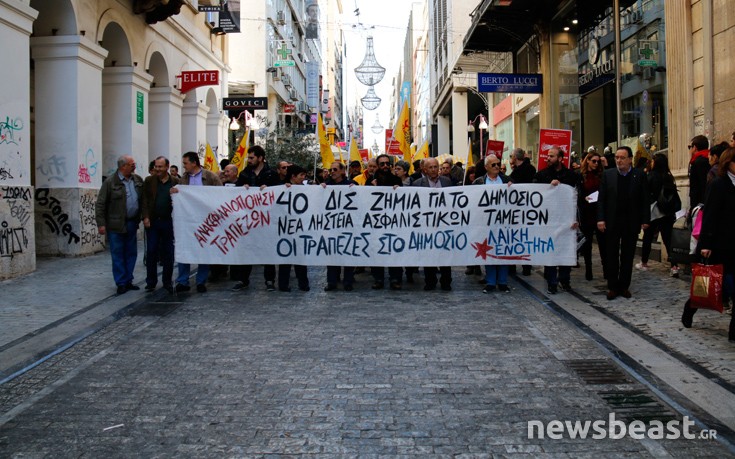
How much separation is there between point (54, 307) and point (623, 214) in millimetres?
7361

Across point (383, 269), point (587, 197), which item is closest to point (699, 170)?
point (587, 197)

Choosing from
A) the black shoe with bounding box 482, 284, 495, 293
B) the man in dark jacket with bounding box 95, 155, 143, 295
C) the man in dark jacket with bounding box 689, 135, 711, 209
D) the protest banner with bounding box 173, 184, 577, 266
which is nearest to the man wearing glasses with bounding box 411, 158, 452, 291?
the protest banner with bounding box 173, 184, 577, 266

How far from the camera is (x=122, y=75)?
56.2 feet

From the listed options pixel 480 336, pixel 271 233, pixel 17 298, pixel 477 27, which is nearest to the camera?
pixel 480 336

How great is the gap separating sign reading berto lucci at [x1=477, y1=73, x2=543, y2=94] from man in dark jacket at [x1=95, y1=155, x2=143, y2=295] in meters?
11.4

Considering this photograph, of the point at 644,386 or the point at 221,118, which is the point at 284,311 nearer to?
the point at 644,386

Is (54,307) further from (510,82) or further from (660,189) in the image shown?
(510,82)

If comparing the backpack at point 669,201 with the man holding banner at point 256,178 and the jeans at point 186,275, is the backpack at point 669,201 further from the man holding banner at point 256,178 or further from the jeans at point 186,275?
the jeans at point 186,275

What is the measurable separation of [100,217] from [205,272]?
166 centimetres

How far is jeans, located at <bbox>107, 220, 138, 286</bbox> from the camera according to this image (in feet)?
30.6

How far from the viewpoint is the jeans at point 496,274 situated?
9.30 meters

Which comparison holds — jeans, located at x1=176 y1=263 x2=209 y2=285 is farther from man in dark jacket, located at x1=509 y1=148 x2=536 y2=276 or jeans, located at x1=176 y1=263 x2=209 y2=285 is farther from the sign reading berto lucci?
the sign reading berto lucci

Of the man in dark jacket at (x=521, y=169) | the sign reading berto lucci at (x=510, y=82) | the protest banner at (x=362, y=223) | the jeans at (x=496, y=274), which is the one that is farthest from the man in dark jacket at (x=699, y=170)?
the sign reading berto lucci at (x=510, y=82)

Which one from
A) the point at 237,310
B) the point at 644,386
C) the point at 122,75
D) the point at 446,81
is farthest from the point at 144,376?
the point at 446,81
